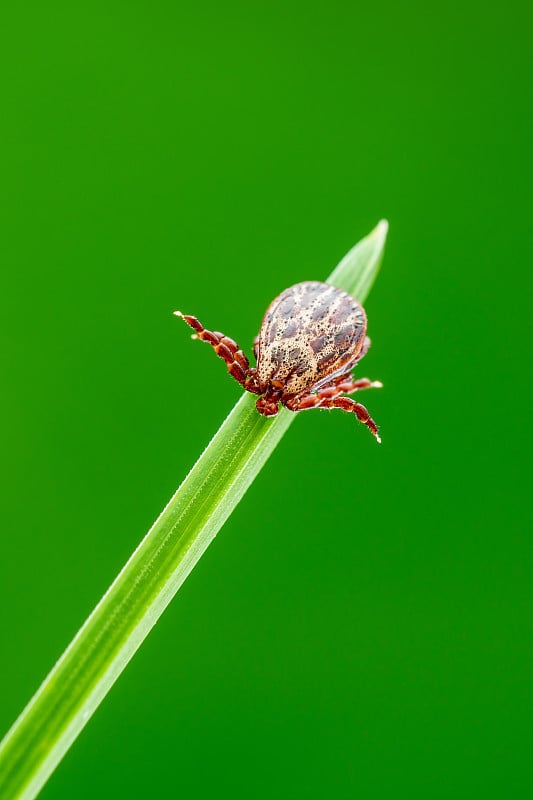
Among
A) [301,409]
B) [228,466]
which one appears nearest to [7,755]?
[228,466]

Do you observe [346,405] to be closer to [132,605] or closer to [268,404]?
[268,404]

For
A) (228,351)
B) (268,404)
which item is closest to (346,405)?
(228,351)

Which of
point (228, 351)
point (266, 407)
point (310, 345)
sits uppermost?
point (310, 345)

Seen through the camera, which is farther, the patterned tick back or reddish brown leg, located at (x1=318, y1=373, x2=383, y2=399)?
the patterned tick back

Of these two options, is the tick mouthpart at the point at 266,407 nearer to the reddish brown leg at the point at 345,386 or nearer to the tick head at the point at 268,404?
the tick head at the point at 268,404

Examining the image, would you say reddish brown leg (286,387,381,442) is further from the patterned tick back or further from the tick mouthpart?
the tick mouthpart

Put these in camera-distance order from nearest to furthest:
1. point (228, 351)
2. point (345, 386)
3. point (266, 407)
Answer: point (266, 407), point (345, 386), point (228, 351)

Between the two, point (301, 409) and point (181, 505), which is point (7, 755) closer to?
point (181, 505)

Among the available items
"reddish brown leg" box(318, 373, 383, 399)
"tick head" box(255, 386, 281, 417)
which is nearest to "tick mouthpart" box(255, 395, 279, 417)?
"tick head" box(255, 386, 281, 417)
